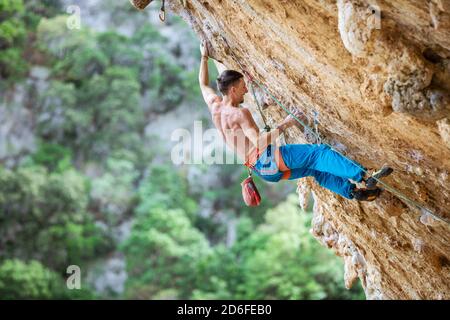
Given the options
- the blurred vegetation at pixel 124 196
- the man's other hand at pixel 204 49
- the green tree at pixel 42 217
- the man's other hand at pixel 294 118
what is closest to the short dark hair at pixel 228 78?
the man's other hand at pixel 294 118

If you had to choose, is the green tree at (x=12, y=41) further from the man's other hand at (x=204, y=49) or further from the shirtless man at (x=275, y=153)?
the shirtless man at (x=275, y=153)

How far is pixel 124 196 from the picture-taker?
780 inches

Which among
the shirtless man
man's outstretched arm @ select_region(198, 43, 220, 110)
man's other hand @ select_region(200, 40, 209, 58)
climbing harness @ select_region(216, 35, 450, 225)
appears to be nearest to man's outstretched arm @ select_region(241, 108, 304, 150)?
the shirtless man

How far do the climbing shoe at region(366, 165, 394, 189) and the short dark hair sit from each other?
103 cm

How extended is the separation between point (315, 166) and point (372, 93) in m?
0.70

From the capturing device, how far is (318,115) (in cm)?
474

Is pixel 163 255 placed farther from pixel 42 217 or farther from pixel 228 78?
pixel 228 78

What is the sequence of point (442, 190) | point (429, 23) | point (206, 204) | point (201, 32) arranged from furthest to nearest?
point (206, 204), point (201, 32), point (442, 190), point (429, 23)

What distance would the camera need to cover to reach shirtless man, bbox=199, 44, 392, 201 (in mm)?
4227

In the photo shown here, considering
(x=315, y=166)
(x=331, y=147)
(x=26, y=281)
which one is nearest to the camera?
(x=315, y=166)

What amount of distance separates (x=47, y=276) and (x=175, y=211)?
3.69 metres

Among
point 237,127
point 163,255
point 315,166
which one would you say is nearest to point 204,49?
point 237,127
